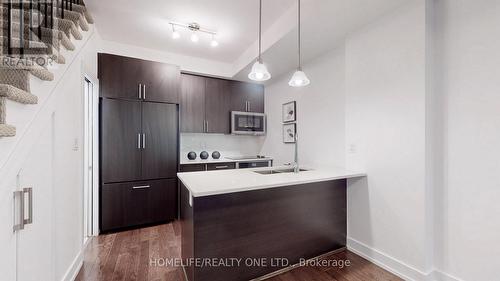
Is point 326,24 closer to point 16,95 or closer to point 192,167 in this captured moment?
point 16,95

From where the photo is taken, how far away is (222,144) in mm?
4156

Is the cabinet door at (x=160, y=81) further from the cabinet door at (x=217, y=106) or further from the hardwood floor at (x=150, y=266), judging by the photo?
the hardwood floor at (x=150, y=266)

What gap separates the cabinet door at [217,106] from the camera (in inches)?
146

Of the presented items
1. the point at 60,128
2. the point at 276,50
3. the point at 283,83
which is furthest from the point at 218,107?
the point at 60,128

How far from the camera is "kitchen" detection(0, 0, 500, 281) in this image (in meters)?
1.44

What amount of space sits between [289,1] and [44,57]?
2.15 metres

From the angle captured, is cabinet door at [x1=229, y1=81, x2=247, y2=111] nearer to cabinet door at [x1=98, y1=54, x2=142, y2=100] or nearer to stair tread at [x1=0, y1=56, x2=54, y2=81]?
cabinet door at [x1=98, y1=54, x2=142, y2=100]

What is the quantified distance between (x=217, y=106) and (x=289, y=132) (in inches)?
55.7

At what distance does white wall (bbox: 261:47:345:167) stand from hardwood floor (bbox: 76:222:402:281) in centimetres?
119

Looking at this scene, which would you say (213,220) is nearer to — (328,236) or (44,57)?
(328,236)

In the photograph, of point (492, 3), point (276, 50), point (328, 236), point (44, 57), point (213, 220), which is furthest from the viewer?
point (276, 50)

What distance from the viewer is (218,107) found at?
3.79 meters

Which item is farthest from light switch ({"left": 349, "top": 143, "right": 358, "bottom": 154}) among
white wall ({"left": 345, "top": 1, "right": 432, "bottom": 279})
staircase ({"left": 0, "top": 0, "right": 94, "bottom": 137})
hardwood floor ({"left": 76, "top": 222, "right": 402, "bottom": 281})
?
staircase ({"left": 0, "top": 0, "right": 94, "bottom": 137})

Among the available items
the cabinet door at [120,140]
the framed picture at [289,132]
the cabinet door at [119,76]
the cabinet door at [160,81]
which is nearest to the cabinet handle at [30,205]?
the cabinet door at [120,140]
